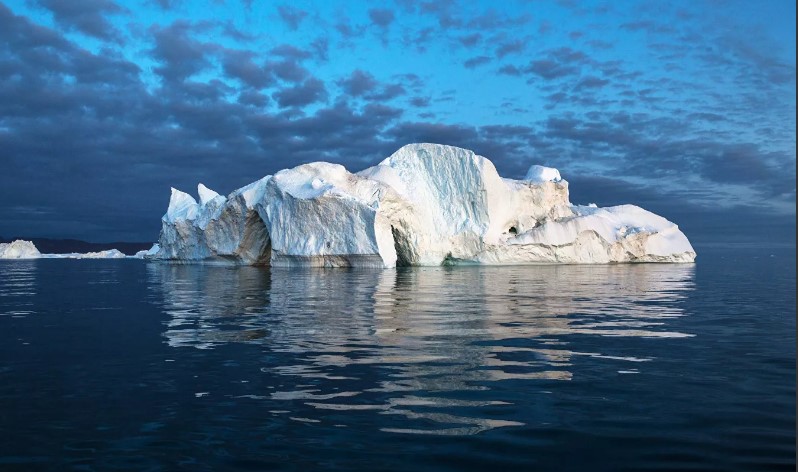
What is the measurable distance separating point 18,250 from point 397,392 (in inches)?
4074

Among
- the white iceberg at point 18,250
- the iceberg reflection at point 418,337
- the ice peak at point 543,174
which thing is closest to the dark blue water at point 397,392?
the iceberg reflection at point 418,337

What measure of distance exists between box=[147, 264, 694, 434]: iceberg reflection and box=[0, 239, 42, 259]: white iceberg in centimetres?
8908

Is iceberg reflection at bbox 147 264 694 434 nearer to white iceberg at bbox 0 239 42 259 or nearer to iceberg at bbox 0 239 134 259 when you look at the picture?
iceberg at bbox 0 239 134 259

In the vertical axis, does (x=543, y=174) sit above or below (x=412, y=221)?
above

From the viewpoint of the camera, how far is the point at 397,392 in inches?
217

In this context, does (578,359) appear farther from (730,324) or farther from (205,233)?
(205,233)

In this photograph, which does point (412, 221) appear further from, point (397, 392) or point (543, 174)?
point (397, 392)

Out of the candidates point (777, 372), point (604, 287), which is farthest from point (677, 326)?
point (604, 287)

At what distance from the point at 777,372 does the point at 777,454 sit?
9.82 ft

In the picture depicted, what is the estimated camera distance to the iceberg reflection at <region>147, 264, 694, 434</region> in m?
5.36

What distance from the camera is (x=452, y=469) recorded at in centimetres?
369

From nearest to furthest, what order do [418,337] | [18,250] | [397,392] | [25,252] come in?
[397,392], [418,337], [18,250], [25,252]

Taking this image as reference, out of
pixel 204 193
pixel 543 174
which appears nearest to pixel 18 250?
pixel 204 193

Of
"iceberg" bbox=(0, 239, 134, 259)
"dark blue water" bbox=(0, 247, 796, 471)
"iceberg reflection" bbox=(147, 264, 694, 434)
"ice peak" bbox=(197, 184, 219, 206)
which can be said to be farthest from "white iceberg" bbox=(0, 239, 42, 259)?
"dark blue water" bbox=(0, 247, 796, 471)
